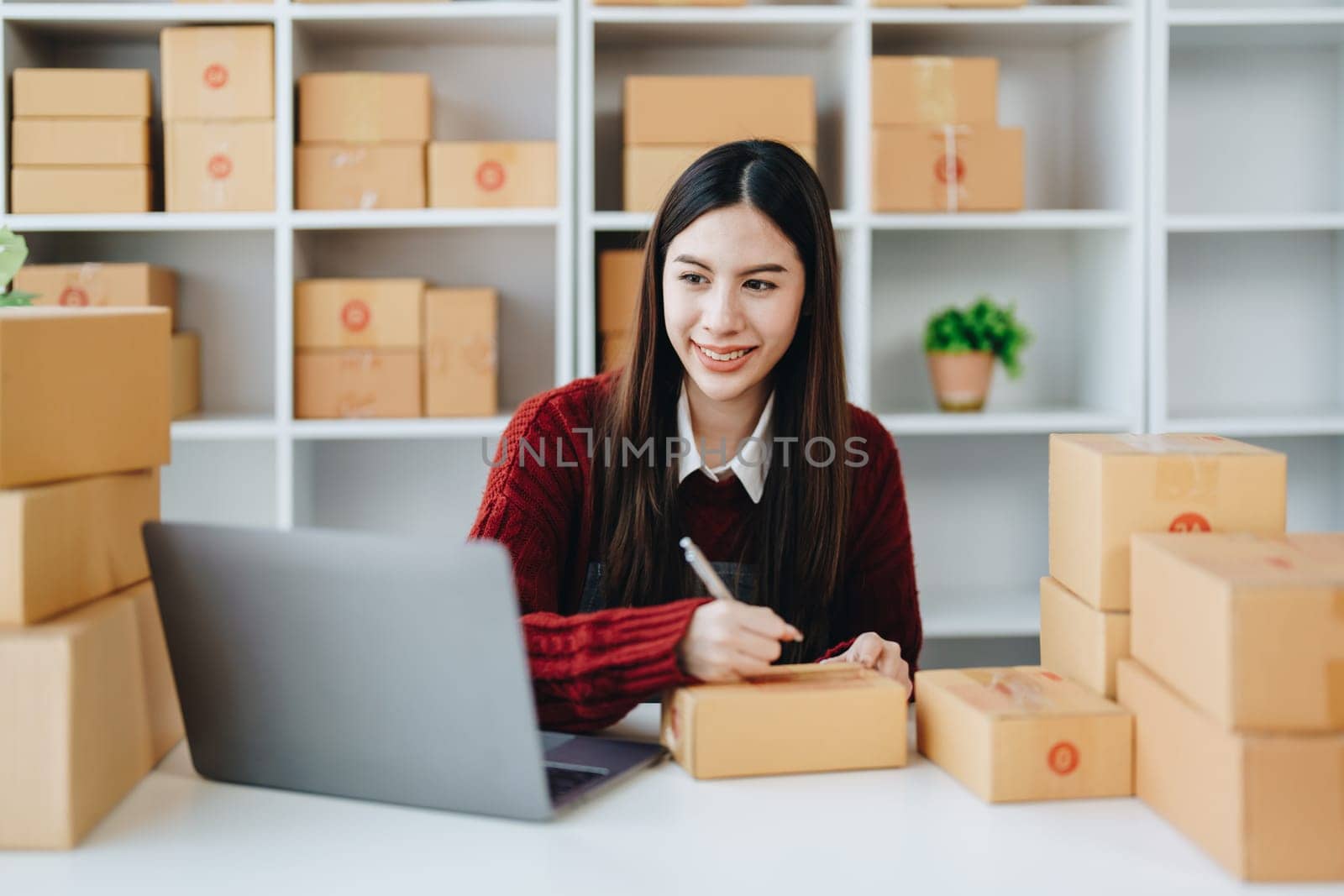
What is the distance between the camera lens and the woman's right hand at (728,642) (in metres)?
1.10

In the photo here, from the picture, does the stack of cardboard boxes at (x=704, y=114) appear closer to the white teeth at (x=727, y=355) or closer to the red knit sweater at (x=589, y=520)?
the red knit sweater at (x=589, y=520)

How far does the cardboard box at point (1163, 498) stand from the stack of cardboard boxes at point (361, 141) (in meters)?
1.76

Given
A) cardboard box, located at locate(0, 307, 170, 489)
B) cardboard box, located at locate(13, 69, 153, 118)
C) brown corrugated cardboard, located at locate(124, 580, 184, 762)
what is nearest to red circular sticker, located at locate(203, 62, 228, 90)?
cardboard box, located at locate(13, 69, 153, 118)

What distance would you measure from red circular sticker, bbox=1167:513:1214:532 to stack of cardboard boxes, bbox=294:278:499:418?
1690 millimetres

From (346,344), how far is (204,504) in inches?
24.0

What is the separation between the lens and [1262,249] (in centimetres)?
295

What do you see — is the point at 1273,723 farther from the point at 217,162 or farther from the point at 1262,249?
the point at 1262,249

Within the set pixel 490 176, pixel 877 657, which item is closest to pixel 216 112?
pixel 490 176

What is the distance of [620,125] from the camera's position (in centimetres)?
282

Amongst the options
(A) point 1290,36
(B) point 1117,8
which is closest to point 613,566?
(B) point 1117,8

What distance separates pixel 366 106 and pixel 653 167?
1.87ft

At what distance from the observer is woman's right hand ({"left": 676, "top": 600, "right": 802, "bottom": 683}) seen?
1.10 metres

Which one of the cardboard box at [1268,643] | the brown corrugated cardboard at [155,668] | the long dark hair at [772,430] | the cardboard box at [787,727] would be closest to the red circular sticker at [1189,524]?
the cardboard box at [1268,643]

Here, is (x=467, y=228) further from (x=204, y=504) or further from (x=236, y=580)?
(x=236, y=580)
